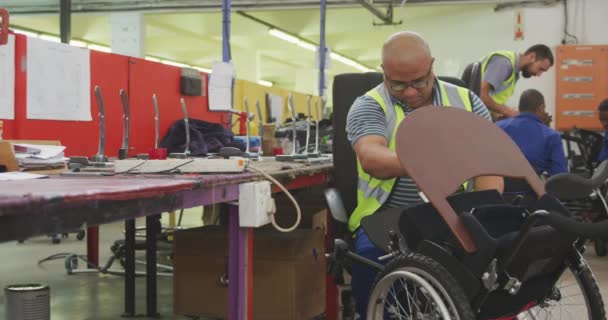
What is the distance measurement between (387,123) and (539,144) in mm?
2118

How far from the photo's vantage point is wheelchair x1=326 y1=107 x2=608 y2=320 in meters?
1.21

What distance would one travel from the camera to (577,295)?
59.9 inches

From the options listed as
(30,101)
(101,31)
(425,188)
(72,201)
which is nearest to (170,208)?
(72,201)

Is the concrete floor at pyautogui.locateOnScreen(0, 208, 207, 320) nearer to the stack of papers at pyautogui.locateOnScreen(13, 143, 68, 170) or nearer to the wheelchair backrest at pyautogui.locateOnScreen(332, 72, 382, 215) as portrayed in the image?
the stack of papers at pyautogui.locateOnScreen(13, 143, 68, 170)

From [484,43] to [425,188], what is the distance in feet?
23.6

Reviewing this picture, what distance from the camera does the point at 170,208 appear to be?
1.19 metres

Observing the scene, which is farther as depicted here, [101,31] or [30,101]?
[101,31]

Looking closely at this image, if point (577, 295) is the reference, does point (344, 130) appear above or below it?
above

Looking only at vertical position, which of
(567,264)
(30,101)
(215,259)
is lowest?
(215,259)

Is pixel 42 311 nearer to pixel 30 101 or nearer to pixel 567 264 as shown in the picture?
pixel 30 101

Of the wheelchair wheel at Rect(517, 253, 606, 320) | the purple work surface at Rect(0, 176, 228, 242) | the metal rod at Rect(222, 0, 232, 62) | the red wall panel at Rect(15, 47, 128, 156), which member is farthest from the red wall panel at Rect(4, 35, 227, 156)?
the wheelchair wheel at Rect(517, 253, 606, 320)

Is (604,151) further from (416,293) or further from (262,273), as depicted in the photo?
(416,293)

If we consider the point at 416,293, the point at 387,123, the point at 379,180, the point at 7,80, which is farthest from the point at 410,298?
the point at 7,80

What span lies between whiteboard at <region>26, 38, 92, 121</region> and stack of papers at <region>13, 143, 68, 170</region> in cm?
93
